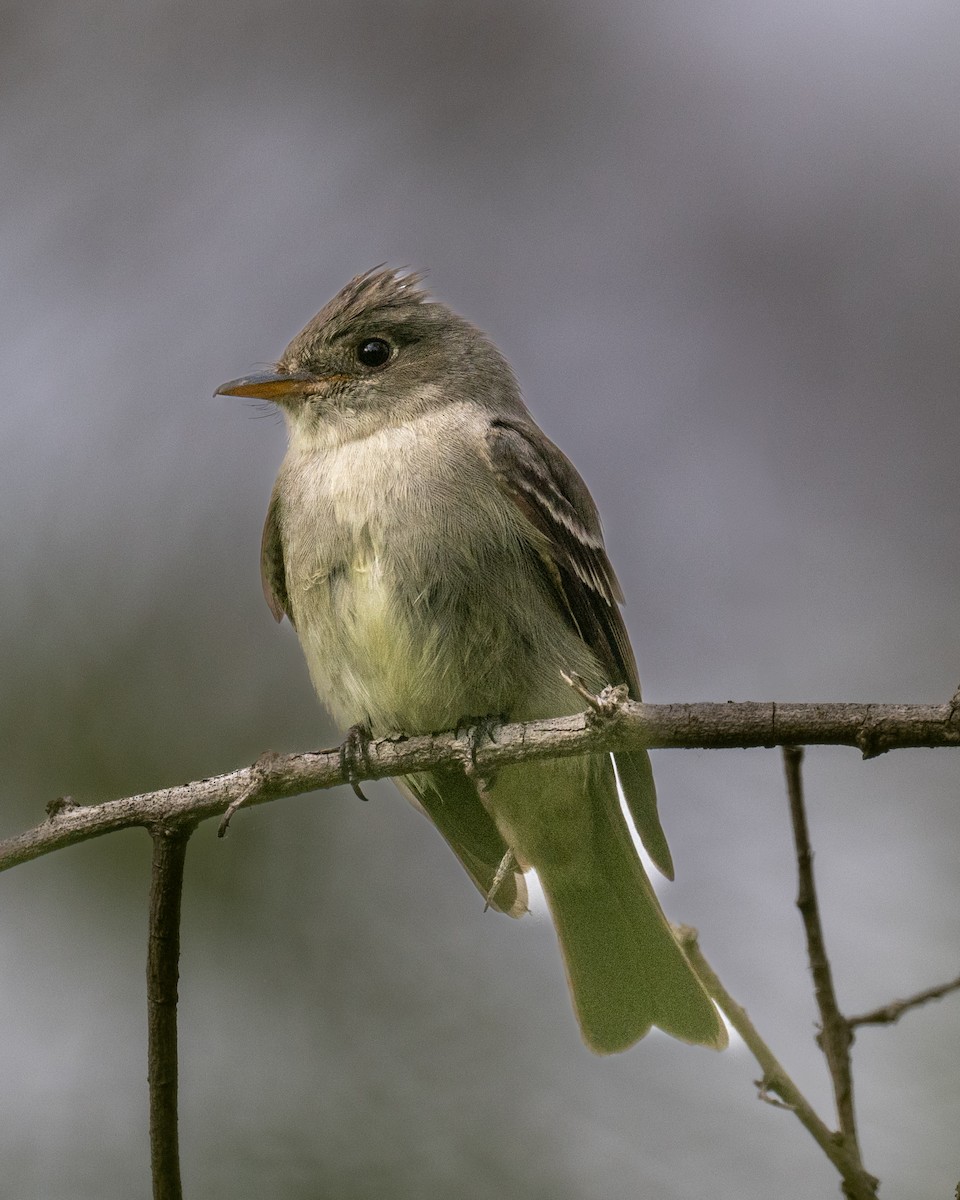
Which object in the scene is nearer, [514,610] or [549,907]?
[514,610]

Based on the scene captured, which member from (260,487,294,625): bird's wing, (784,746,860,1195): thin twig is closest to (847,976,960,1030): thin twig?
(784,746,860,1195): thin twig

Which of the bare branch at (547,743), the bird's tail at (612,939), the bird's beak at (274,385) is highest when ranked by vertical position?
the bird's beak at (274,385)

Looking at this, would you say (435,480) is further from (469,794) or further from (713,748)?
(713,748)

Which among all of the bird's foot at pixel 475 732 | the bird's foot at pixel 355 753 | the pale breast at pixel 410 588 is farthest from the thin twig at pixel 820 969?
the pale breast at pixel 410 588

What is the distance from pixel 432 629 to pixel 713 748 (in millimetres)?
1545

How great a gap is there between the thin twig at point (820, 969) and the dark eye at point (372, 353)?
2551mm

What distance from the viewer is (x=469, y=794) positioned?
433 cm

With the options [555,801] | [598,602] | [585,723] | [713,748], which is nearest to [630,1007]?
[555,801]

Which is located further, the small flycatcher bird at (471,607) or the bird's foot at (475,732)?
the small flycatcher bird at (471,607)

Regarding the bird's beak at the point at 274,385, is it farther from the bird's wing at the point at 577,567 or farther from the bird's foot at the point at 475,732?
the bird's foot at the point at 475,732

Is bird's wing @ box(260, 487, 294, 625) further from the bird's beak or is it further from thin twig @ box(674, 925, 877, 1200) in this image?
thin twig @ box(674, 925, 877, 1200)

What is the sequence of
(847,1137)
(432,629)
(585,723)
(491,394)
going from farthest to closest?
1. (491,394)
2. (432,629)
3. (585,723)
4. (847,1137)

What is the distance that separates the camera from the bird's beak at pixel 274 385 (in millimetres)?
4281

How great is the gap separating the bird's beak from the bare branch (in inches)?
55.4
